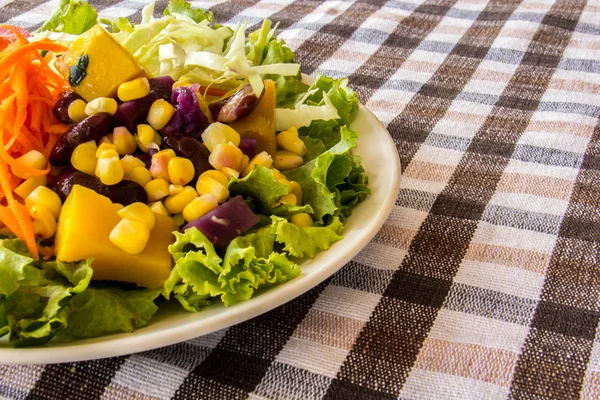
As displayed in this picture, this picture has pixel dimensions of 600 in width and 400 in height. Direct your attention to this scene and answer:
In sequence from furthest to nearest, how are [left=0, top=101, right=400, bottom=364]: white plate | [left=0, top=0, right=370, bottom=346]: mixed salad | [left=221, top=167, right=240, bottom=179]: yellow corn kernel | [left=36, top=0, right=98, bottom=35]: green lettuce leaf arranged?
[left=36, top=0, right=98, bottom=35]: green lettuce leaf
[left=221, top=167, right=240, bottom=179]: yellow corn kernel
[left=0, top=0, right=370, bottom=346]: mixed salad
[left=0, top=101, right=400, bottom=364]: white plate

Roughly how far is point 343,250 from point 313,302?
0.20 meters

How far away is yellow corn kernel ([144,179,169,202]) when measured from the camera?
5.82ft

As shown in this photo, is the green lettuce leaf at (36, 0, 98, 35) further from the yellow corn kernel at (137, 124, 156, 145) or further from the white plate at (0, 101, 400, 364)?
the white plate at (0, 101, 400, 364)

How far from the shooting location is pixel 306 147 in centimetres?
213

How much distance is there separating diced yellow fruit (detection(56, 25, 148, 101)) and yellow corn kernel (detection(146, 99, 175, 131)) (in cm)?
12

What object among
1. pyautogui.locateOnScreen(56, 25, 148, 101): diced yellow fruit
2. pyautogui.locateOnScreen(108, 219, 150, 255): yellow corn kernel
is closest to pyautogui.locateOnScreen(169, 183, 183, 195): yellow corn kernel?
pyautogui.locateOnScreen(108, 219, 150, 255): yellow corn kernel

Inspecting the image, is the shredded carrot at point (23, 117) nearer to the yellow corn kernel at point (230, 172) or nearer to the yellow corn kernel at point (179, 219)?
the yellow corn kernel at point (179, 219)

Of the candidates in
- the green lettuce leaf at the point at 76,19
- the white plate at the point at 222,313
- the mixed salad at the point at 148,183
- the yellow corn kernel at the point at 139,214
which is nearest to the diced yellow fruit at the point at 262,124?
the mixed salad at the point at 148,183

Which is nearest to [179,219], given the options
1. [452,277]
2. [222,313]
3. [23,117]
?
[222,313]

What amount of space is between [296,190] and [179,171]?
34 cm

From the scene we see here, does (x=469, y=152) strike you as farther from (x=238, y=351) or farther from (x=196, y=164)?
(x=238, y=351)

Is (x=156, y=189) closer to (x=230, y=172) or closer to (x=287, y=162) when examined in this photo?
(x=230, y=172)

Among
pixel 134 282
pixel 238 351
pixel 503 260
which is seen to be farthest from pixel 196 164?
pixel 503 260

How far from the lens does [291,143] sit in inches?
81.4
